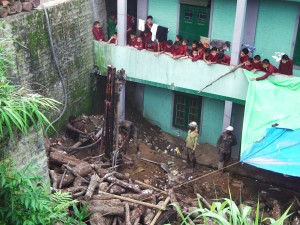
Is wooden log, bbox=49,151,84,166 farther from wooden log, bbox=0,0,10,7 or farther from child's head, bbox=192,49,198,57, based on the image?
child's head, bbox=192,49,198,57

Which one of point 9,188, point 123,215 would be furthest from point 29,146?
point 123,215

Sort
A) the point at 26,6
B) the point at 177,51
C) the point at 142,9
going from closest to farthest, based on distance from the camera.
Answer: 1. the point at 26,6
2. the point at 177,51
3. the point at 142,9

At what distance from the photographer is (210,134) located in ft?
52.0

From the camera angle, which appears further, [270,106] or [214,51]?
[214,51]

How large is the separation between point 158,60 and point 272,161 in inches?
210

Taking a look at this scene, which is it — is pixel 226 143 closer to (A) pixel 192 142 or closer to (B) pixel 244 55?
(A) pixel 192 142

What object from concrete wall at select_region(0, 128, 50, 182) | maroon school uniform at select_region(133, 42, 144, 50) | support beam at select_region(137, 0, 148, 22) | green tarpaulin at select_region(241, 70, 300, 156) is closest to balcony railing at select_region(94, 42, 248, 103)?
maroon school uniform at select_region(133, 42, 144, 50)

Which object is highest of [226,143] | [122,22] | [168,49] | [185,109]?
[122,22]

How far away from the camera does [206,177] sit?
13.8m

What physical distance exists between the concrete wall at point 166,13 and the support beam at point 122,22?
1.33m

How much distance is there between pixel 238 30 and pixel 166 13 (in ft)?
10.2

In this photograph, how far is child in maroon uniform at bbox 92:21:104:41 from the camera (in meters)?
15.0

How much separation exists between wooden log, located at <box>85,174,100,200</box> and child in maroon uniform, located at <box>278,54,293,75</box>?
6.15m

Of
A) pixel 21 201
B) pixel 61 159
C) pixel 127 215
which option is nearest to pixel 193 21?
pixel 61 159
